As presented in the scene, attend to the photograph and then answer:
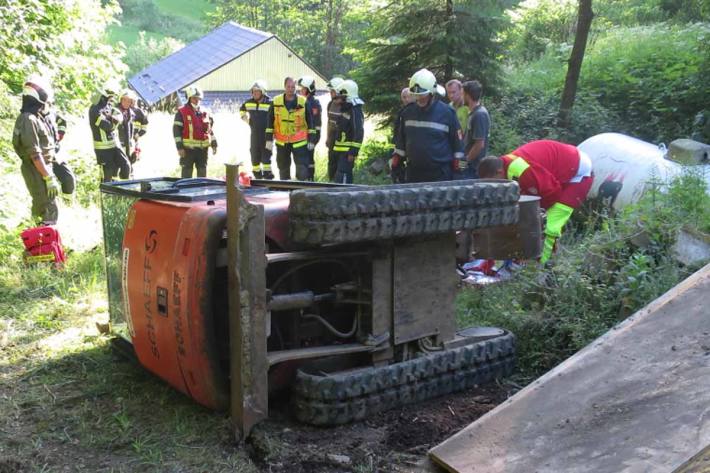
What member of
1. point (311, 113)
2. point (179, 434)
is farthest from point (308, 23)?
point (179, 434)

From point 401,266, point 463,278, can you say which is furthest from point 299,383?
point 463,278

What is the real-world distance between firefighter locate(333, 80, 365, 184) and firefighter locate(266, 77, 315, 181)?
0.76 metres

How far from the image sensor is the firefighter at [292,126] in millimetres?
10570

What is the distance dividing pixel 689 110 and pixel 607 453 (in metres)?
9.93

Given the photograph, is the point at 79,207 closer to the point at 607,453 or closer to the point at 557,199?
the point at 557,199

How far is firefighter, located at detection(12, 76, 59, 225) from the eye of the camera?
6.94m

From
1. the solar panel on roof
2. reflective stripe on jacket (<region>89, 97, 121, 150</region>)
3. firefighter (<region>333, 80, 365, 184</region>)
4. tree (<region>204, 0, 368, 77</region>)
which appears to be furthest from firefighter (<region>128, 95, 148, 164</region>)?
tree (<region>204, 0, 368, 77</region>)

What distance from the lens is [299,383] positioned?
128 inches

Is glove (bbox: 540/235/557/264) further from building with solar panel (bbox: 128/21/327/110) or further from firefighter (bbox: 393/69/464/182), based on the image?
building with solar panel (bbox: 128/21/327/110)

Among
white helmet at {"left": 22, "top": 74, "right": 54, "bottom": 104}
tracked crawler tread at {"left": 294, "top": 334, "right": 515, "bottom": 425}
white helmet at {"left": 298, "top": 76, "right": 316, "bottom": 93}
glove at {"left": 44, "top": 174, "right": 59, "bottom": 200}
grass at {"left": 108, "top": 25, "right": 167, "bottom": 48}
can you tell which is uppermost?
grass at {"left": 108, "top": 25, "right": 167, "bottom": 48}

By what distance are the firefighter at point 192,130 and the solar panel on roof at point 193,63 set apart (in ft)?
75.5

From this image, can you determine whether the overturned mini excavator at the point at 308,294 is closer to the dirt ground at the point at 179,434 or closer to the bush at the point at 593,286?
the dirt ground at the point at 179,434

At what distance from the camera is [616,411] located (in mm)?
2635

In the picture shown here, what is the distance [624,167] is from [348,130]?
3.96 m
